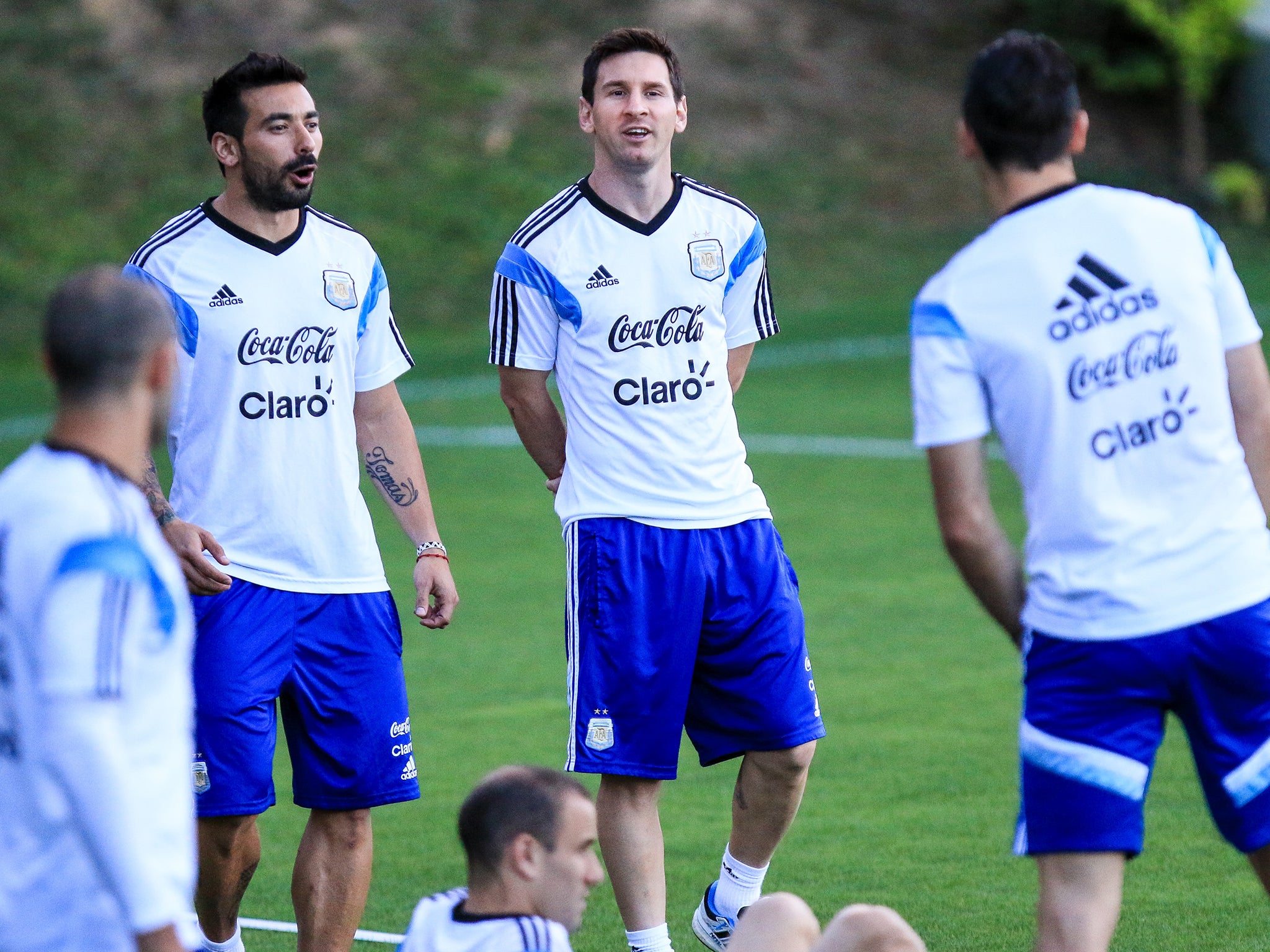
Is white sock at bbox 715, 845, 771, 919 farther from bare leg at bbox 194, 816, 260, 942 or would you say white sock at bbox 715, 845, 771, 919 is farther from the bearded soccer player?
bare leg at bbox 194, 816, 260, 942

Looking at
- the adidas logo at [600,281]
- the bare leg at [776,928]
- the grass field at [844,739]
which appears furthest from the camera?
the grass field at [844,739]

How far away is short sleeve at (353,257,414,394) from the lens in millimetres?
5289

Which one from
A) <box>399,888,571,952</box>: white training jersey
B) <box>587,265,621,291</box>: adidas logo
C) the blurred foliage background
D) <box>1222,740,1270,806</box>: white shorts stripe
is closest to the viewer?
<box>399,888,571,952</box>: white training jersey

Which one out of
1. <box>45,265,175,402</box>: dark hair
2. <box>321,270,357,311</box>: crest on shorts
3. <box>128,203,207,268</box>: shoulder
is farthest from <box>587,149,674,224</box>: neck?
<box>45,265,175,402</box>: dark hair

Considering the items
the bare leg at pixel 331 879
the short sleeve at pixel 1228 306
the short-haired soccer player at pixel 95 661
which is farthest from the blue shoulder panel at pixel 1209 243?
the bare leg at pixel 331 879

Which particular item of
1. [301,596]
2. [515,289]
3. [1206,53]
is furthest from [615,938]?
[1206,53]

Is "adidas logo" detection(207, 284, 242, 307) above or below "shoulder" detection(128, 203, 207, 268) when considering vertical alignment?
below

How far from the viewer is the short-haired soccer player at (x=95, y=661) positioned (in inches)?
108

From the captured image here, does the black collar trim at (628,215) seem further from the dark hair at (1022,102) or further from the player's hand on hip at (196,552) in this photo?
the dark hair at (1022,102)

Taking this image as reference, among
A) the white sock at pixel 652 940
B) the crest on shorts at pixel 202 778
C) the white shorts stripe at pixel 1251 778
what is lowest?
the white sock at pixel 652 940

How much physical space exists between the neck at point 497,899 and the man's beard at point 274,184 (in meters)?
2.35

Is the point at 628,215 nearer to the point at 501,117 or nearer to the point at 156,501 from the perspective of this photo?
the point at 156,501

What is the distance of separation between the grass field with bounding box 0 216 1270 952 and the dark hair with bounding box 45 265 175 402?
3.27 meters

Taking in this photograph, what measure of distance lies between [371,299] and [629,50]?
105cm
